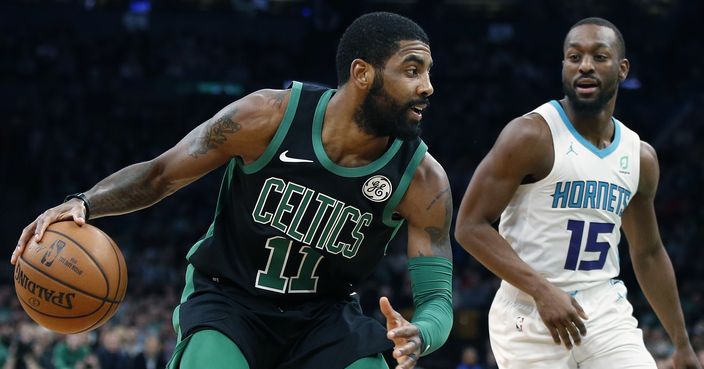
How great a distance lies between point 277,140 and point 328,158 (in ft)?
0.74

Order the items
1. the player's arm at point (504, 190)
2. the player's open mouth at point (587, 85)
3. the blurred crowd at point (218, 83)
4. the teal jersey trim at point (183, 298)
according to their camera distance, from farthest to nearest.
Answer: the blurred crowd at point (218, 83) → the player's open mouth at point (587, 85) → the player's arm at point (504, 190) → the teal jersey trim at point (183, 298)

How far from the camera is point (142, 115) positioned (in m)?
21.6

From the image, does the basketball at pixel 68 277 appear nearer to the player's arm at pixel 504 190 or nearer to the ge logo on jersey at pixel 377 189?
the ge logo on jersey at pixel 377 189

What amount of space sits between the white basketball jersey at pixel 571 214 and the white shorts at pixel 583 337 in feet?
0.38

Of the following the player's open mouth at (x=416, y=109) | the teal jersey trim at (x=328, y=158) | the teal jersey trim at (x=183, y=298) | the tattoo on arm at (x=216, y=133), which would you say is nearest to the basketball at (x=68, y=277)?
the teal jersey trim at (x=183, y=298)

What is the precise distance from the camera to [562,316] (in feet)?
14.4

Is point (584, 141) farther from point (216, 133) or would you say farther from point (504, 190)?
point (216, 133)

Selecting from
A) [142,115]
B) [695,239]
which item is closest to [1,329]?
[142,115]

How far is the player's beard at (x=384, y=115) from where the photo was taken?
4246 millimetres

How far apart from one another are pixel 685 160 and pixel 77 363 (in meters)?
11.4

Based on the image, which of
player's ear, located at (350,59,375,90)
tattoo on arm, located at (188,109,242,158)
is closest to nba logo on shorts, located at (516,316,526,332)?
player's ear, located at (350,59,375,90)

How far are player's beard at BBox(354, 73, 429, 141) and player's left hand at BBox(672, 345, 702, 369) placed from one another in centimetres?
198

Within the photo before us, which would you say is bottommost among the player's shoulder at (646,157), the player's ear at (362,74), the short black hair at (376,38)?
the player's shoulder at (646,157)

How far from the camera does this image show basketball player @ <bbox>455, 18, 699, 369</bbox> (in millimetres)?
4641
